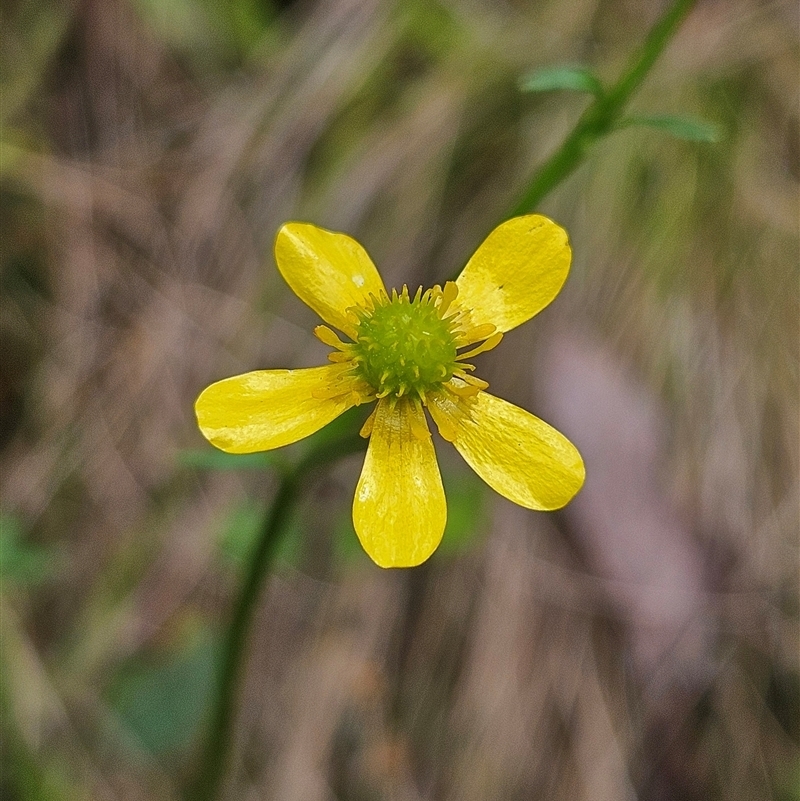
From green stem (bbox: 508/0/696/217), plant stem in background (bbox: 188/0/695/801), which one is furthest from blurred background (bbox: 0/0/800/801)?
green stem (bbox: 508/0/696/217)

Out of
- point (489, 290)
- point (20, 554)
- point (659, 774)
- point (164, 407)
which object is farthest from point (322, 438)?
point (659, 774)

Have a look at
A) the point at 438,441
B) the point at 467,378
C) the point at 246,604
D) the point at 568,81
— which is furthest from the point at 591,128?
the point at 438,441


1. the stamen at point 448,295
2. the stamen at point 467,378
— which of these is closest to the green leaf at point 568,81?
the stamen at point 448,295

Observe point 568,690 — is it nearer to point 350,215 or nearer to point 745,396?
point 745,396

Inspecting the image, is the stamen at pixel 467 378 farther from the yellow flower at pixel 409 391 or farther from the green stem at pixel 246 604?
the green stem at pixel 246 604

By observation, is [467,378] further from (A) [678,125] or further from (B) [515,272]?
(A) [678,125]

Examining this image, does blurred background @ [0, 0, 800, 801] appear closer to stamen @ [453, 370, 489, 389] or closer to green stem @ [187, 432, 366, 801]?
green stem @ [187, 432, 366, 801]

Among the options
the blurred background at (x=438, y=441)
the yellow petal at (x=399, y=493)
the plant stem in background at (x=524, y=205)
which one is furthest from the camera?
the blurred background at (x=438, y=441)
